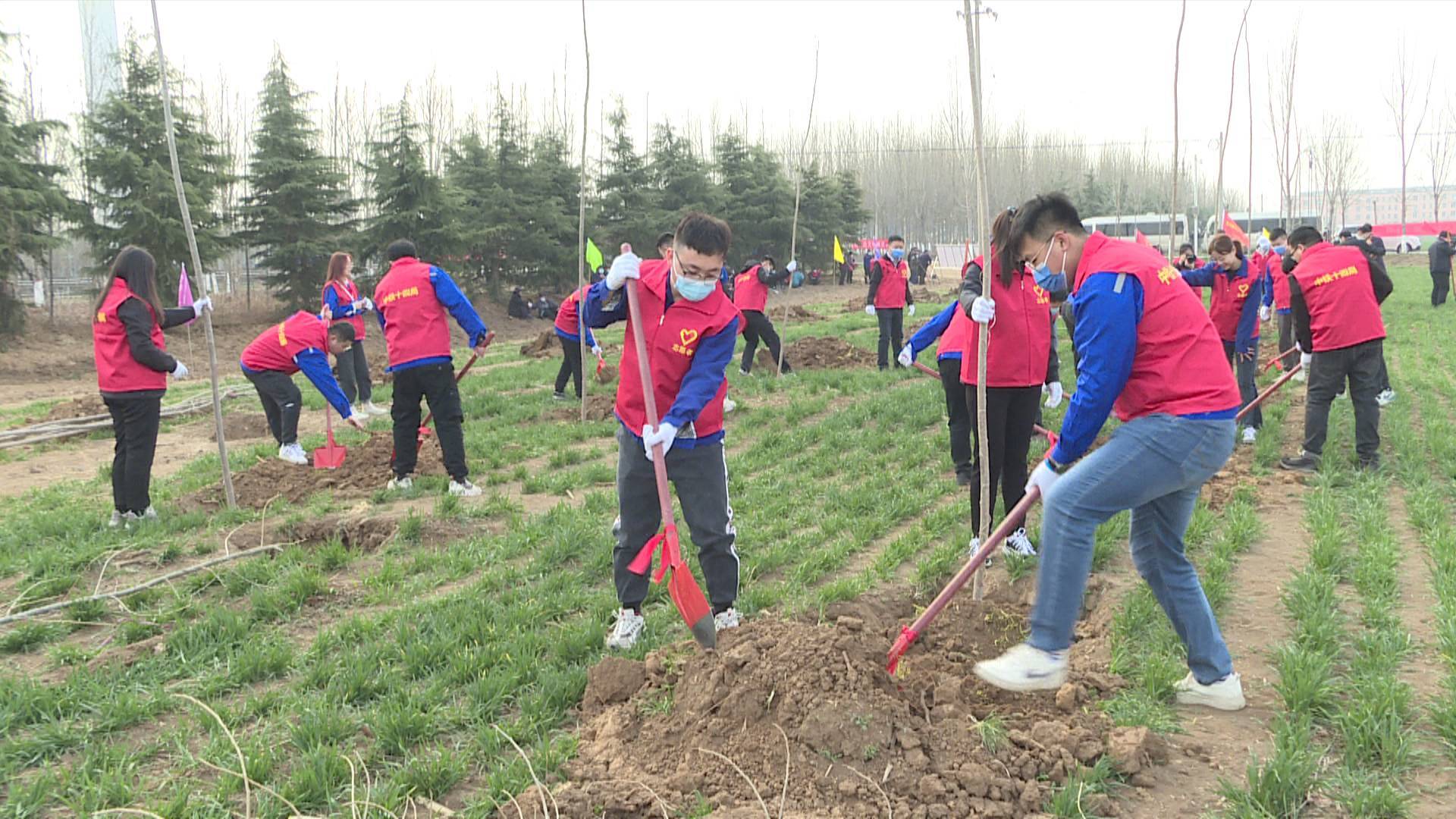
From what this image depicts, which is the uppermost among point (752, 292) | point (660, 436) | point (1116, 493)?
point (752, 292)

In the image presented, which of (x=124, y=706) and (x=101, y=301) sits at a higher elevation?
(x=101, y=301)

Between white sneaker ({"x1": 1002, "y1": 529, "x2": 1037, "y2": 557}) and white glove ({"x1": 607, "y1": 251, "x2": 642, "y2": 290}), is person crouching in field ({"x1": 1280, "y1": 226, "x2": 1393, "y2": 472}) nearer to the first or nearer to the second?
white sneaker ({"x1": 1002, "y1": 529, "x2": 1037, "y2": 557})

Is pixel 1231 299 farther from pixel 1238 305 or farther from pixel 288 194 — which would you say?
pixel 288 194

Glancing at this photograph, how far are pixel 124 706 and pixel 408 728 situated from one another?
1228 mm

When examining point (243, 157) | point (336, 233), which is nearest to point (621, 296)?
point (336, 233)

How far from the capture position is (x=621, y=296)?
429 centimetres

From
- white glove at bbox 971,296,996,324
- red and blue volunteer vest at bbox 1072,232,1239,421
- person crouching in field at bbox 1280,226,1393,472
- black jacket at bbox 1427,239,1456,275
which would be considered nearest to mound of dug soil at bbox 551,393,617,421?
white glove at bbox 971,296,996,324

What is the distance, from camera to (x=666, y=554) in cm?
403

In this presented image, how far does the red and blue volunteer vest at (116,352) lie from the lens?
6.31 meters

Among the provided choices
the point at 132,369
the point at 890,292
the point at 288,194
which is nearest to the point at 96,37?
the point at 288,194

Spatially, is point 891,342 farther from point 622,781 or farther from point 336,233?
point 336,233

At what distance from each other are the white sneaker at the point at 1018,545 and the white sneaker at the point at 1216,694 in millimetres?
1650

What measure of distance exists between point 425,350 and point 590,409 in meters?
3.73

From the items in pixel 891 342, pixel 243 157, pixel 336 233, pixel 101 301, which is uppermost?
pixel 243 157
